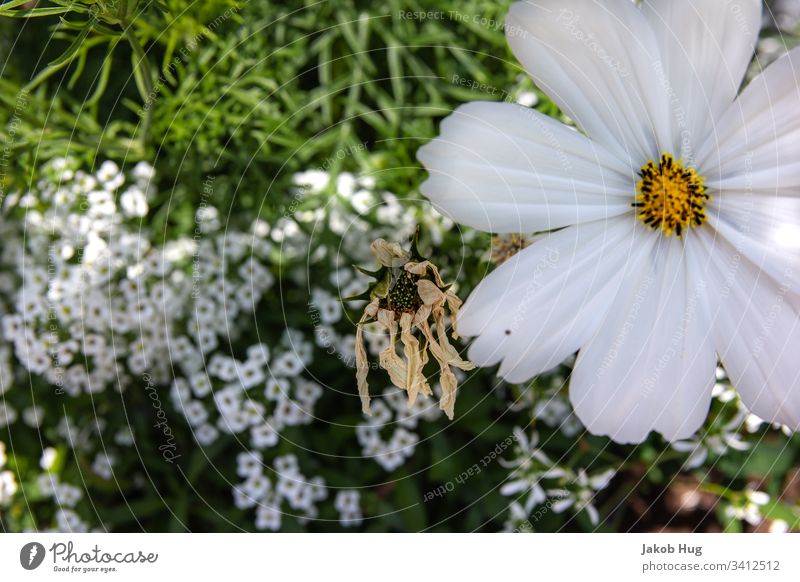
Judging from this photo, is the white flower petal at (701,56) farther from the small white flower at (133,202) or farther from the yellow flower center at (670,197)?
the small white flower at (133,202)

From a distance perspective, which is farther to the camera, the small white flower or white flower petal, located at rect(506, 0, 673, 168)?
the small white flower

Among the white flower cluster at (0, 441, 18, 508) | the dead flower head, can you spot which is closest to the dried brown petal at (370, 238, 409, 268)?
the dead flower head

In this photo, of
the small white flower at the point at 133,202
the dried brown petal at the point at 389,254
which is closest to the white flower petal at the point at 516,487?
the dried brown petal at the point at 389,254

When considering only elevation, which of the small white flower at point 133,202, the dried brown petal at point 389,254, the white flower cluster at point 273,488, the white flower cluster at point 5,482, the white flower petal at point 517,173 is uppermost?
the small white flower at point 133,202

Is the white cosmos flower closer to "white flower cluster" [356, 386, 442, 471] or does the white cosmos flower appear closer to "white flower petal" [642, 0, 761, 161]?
"white flower petal" [642, 0, 761, 161]

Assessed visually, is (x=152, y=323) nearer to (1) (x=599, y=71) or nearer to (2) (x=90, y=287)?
(2) (x=90, y=287)

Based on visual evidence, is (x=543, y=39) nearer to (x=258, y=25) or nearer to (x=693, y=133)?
(x=693, y=133)
